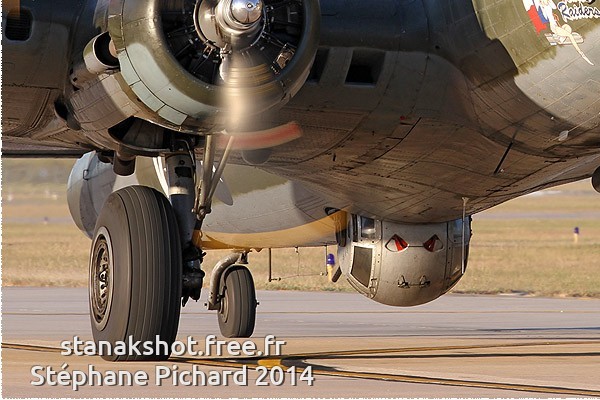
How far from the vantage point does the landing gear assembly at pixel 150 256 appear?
429 inches

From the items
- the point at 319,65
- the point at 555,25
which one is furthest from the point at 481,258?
the point at 555,25

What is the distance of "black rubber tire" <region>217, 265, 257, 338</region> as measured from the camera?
17.4 m

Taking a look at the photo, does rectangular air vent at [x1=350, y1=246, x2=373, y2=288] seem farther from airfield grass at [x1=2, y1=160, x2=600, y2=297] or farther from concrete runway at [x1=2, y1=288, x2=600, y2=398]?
airfield grass at [x1=2, y1=160, x2=600, y2=297]

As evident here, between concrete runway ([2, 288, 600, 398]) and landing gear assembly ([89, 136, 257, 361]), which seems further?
landing gear assembly ([89, 136, 257, 361])

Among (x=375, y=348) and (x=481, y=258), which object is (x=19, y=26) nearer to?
(x=375, y=348)

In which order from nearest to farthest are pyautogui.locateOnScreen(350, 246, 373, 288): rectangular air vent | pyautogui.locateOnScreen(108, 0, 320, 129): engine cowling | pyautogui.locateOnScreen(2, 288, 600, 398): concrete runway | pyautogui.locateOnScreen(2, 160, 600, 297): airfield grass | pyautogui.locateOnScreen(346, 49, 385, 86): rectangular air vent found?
1. pyautogui.locateOnScreen(2, 288, 600, 398): concrete runway
2. pyautogui.locateOnScreen(108, 0, 320, 129): engine cowling
3. pyautogui.locateOnScreen(346, 49, 385, 86): rectangular air vent
4. pyautogui.locateOnScreen(350, 246, 373, 288): rectangular air vent
5. pyautogui.locateOnScreen(2, 160, 600, 297): airfield grass

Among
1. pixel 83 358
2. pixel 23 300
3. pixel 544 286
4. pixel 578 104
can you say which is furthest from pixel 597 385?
pixel 544 286

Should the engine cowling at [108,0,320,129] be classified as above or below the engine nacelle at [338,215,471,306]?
above

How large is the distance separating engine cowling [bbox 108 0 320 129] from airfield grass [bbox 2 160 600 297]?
338 inches

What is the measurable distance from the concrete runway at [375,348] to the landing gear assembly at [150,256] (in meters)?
0.35

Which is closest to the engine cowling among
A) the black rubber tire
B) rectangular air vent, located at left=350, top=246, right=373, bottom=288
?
rectangular air vent, located at left=350, top=246, right=373, bottom=288

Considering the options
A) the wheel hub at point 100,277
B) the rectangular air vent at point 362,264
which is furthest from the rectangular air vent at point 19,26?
the rectangular air vent at point 362,264

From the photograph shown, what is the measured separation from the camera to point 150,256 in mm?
10922

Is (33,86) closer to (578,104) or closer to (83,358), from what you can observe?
(83,358)
